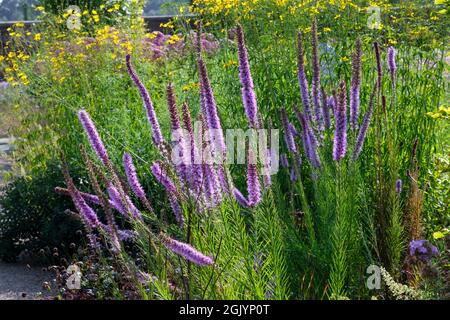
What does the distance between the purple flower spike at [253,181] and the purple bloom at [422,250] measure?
1360 millimetres

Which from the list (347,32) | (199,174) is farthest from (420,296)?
(347,32)

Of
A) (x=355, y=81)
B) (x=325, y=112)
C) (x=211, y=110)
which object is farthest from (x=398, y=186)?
(x=211, y=110)

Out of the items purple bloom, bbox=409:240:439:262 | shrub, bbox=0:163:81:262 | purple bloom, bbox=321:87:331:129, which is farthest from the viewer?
shrub, bbox=0:163:81:262

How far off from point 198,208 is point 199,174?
19 cm

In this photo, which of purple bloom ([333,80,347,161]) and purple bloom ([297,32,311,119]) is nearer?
purple bloom ([333,80,347,161])

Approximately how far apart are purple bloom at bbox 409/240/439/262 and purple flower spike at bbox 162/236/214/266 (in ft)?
4.82

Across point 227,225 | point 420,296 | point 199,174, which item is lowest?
point 420,296

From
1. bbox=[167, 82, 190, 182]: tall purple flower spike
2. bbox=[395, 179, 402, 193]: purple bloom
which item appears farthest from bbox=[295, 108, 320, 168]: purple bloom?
bbox=[167, 82, 190, 182]: tall purple flower spike

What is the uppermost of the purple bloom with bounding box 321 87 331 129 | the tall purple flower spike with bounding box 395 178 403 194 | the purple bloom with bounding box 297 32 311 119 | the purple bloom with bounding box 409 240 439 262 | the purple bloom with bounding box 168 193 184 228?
the purple bloom with bounding box 297 32 311 119

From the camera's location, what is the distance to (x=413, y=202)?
3861mm

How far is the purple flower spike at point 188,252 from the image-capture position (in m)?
2.51

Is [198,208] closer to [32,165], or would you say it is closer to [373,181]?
[373,181]

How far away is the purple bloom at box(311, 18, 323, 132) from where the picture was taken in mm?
3403

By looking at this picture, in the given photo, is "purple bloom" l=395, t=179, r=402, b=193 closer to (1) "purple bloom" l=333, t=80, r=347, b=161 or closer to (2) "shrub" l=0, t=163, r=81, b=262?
(1) "purple bloom" l=333, t=80, r=347, b=161
